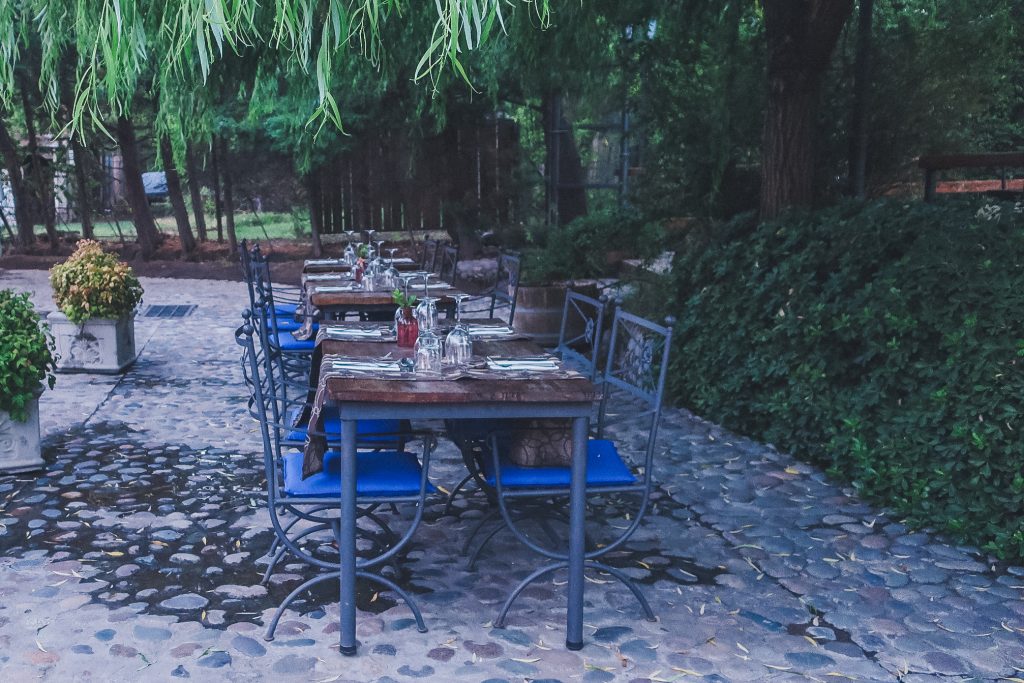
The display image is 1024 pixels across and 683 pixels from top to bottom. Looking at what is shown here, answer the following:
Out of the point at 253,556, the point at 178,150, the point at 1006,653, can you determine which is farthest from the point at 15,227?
the point at 1006,653

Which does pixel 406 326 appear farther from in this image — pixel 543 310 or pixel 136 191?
pixel 136 191

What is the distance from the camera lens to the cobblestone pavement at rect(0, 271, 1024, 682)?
3.36 metres

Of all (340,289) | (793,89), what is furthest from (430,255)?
(793,89)

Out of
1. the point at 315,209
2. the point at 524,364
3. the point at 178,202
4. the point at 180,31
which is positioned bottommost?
the point at 524,364

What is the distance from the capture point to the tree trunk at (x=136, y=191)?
1464 centimetres

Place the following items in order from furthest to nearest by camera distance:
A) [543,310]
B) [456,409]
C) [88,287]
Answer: [543,310], [88,287], [456,409]

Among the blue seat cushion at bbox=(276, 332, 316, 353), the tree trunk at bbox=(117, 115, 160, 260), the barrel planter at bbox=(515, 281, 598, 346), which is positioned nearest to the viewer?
the blue seat cushion at bbox=(276, 332, 316, 353)

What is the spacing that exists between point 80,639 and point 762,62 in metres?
5.89

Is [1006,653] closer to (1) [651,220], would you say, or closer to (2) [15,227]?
(1) [651,220]

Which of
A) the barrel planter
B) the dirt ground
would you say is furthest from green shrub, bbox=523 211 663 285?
the dirt ground

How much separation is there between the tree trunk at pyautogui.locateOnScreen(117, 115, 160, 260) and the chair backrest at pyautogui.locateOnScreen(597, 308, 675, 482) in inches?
373

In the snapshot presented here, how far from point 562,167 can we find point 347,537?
10.9 metres

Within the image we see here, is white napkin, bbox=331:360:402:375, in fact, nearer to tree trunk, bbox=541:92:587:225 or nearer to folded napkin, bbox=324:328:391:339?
folded napkin, bbox=324:328:391:339

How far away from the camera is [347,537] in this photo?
345 cm
